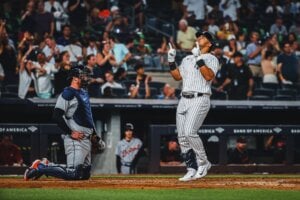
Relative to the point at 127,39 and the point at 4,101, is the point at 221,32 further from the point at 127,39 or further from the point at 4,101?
the point at 4,101

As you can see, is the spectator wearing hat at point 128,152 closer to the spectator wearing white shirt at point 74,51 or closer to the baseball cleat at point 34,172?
the spectator wearing white shirt at point 74,51

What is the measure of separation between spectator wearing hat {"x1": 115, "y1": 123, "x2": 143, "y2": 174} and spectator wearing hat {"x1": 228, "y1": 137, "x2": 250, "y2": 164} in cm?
193

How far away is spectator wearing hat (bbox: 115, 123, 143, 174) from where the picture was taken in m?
16.2

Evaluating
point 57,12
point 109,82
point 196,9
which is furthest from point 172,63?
point 196,9

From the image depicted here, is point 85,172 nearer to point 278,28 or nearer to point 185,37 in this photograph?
point 185,37

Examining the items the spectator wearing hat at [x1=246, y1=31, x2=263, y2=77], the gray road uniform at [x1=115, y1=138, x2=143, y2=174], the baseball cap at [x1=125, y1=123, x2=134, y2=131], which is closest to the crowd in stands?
the spectator wearing hat at [x1=246, y1=31, x2=263, y2=77]

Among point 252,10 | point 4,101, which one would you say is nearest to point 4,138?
point 4,101

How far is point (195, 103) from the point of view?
10891 millimetres

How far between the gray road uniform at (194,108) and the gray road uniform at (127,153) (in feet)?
17.2

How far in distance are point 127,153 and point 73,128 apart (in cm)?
540

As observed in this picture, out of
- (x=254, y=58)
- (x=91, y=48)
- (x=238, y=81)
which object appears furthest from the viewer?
(x=254, y=58)

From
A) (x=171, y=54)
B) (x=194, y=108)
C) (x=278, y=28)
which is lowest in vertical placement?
(x=194, y=108)

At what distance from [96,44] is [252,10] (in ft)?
20.6

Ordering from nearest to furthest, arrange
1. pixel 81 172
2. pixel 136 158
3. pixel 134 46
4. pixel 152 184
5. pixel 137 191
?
pixel 137 191, pixel 152 184, pixel 81 172, pixel 136 158, pixel 134 46
